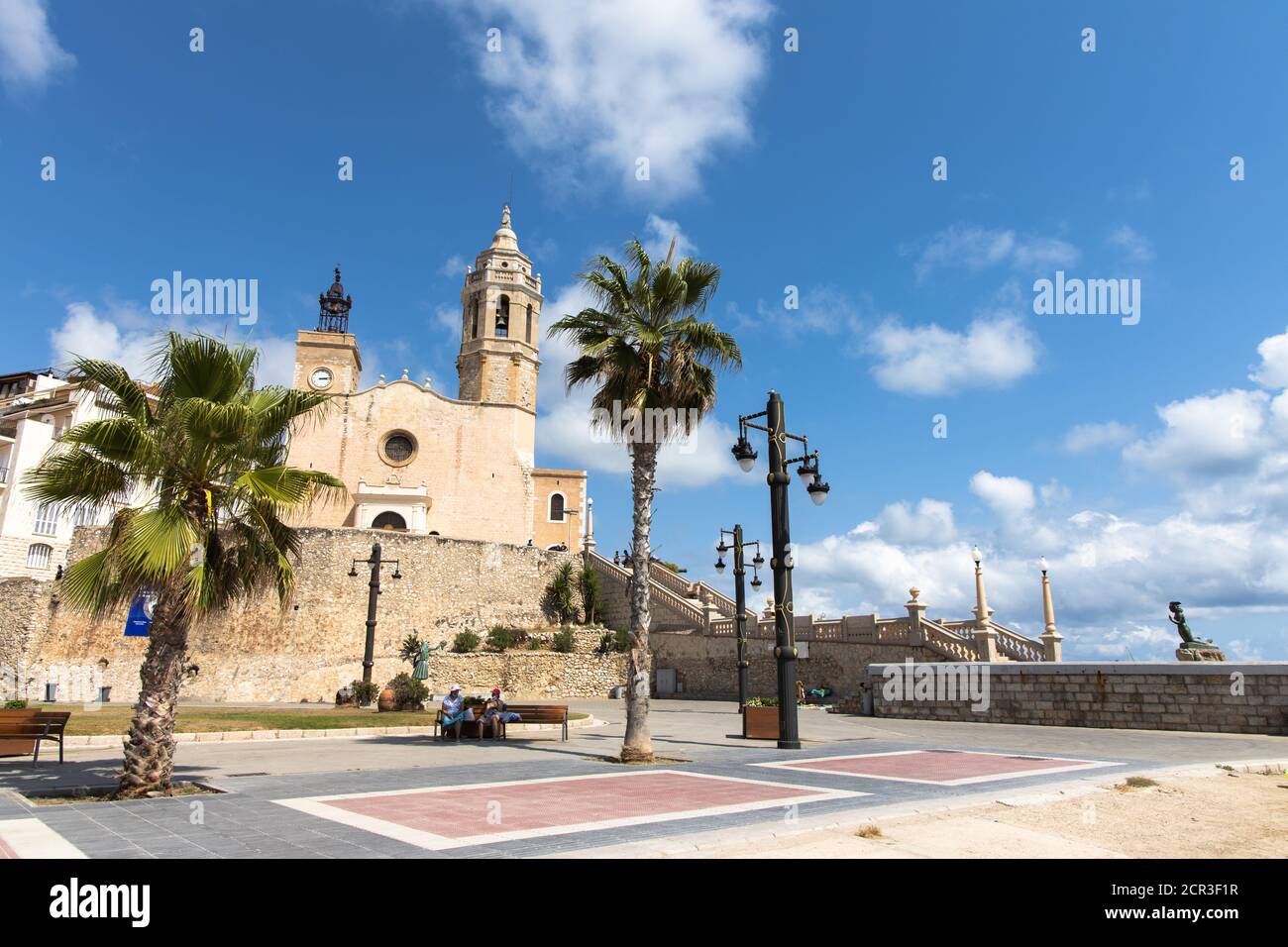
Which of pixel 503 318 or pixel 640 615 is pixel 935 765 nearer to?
pixel 640 615

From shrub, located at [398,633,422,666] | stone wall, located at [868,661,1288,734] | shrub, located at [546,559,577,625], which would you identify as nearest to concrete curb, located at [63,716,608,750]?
stone wall, located at [868,661,1288,734]

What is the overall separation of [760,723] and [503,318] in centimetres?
4308

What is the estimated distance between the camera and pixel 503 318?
54.2 metres

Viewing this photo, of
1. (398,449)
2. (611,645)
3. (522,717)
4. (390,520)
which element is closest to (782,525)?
(522,717)

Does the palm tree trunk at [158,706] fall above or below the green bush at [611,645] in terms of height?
above

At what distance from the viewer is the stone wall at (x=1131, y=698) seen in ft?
51.8

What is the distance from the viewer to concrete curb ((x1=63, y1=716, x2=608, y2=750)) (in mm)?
14520

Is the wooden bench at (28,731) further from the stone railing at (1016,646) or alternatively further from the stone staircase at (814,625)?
the stone railing at (1016,646)

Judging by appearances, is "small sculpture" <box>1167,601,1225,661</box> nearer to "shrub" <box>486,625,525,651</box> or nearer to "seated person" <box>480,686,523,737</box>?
"seated person" <box>480,686,523,737</box>

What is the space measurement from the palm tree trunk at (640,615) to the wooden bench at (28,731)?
8.03 meters

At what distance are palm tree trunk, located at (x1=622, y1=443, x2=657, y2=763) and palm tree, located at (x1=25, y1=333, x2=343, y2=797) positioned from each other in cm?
519

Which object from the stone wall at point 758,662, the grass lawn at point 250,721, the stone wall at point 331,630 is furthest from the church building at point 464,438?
the grass lawn at point 250,721
